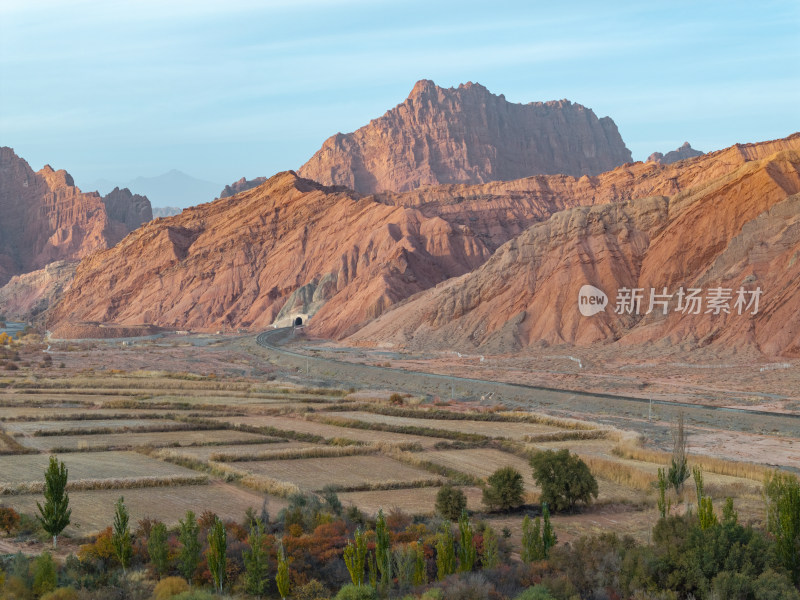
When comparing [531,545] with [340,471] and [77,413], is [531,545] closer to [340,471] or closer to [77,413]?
[340,471]

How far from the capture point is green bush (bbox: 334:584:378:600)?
45.5 feet

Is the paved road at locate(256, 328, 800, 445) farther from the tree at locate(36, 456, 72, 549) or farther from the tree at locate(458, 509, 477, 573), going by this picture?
the tree at locate(36, 456, 72, 549)

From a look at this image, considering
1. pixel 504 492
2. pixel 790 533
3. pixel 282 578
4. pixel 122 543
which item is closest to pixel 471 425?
pixel 504 492

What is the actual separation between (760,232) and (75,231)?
163 m

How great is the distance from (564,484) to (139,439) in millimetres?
16376

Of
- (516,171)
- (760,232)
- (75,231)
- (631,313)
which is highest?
(516,171)

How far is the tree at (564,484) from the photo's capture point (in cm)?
2169

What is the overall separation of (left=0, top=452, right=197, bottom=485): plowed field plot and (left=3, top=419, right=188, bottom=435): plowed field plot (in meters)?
4.84

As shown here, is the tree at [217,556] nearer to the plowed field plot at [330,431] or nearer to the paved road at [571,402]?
the plowed field plot at [330,431]

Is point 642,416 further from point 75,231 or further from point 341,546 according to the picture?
point 75,231

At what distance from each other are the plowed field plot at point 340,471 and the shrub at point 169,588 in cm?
845

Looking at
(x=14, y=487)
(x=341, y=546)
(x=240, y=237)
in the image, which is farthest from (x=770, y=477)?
(x=240, y=237)

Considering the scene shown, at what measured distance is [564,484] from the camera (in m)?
21.8

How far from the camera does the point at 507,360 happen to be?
61.0 metres
